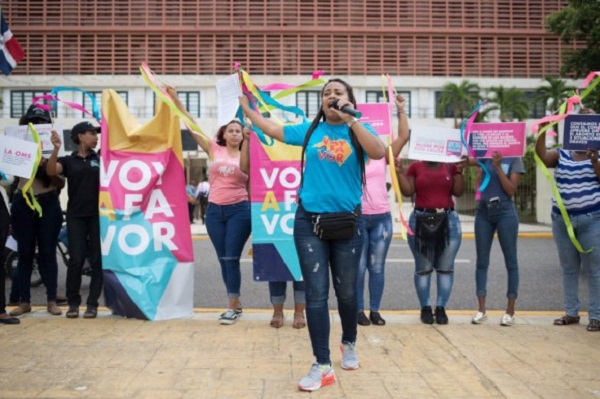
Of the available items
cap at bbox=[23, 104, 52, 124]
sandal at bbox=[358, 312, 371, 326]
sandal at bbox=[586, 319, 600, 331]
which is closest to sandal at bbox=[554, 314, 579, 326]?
sandal at bbox=[586, 319, 600, 331]

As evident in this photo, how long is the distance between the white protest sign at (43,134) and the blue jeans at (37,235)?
18.7 inches

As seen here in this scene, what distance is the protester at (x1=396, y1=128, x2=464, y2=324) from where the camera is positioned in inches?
242

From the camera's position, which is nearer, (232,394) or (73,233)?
(232,394)

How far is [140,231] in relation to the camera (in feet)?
20.6

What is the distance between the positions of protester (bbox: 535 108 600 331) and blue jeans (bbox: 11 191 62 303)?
15.5 feet

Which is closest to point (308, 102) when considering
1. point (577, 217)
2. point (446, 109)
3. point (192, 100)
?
point (192, 100)

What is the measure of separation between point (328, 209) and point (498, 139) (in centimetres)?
250

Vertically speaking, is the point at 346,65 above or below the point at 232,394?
above

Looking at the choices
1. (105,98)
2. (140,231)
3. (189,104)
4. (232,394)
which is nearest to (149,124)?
(105,98)

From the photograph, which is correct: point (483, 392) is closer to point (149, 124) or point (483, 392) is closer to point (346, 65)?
point (149, 124)

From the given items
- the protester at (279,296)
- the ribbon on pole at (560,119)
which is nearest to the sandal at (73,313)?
the protester at (279,296)

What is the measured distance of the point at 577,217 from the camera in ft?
19.6

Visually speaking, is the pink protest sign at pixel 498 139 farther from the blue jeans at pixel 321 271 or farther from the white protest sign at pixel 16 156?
the white protest sign at pixel 16 156

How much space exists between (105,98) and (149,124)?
0.49 metres
